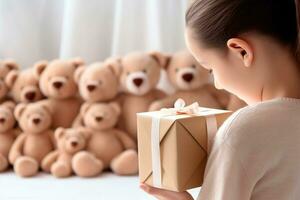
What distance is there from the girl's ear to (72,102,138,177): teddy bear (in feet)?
2.32

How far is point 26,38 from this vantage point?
1.50 meters

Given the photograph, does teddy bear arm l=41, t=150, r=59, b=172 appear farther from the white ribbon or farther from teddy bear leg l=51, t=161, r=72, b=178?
the white ribbon

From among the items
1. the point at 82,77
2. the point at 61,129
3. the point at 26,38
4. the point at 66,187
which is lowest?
the point at 66,187

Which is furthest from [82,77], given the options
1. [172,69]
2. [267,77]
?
[267,77]

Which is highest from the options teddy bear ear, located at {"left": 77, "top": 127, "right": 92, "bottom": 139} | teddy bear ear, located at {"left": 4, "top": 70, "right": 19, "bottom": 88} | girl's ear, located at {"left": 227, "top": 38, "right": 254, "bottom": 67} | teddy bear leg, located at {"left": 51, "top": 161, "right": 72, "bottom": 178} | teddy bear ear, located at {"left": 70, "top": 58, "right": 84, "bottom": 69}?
girl's ear, located at {"left": 227, "top": 38, "right": 254, "bottom": 67}

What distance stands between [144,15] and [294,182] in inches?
36.0

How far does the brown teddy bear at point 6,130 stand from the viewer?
137 centimetres

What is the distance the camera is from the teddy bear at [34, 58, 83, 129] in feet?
4.57

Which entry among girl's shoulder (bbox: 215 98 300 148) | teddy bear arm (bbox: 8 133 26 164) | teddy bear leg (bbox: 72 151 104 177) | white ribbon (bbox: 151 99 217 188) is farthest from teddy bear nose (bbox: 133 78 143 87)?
girl's shoulder (bbox: 215 98 300 148)

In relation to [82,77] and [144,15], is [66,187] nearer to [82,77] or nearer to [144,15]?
[82,77]

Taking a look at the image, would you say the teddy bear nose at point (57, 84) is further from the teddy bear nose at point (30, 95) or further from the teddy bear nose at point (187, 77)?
the teddy bear nose at point (187, 77)

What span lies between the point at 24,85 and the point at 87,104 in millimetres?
204

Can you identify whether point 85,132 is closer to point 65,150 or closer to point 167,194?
point 65,150

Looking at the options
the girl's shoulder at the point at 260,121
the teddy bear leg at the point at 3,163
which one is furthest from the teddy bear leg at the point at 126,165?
the girl's shoulder at the point at 260,121
